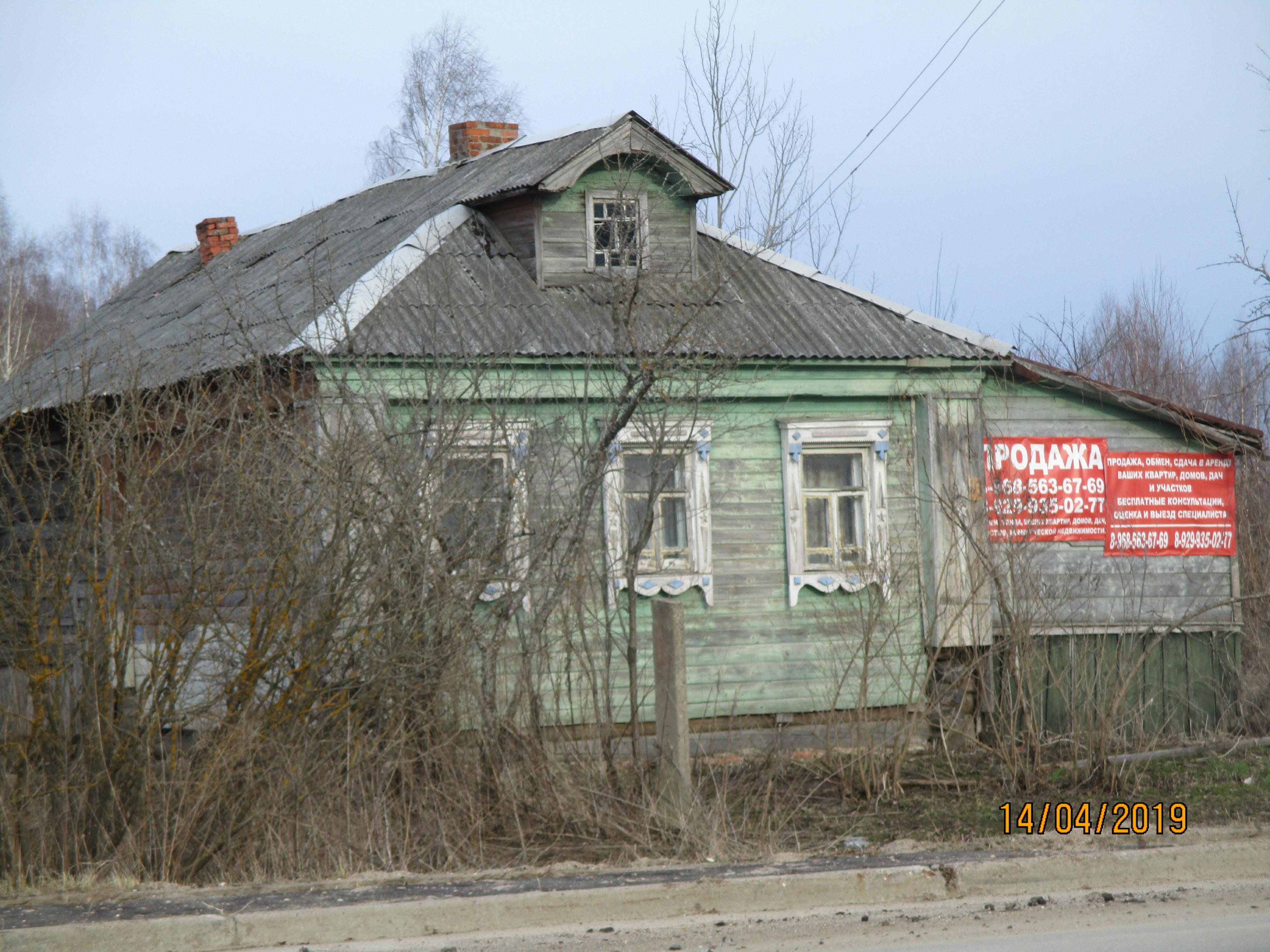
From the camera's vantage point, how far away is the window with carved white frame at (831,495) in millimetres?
10938

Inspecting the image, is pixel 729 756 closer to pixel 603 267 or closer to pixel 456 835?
pixel 456 835

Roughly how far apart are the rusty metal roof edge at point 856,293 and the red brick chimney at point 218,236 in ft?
24.0

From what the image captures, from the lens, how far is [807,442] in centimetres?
1105

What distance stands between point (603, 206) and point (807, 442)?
2.97 metres

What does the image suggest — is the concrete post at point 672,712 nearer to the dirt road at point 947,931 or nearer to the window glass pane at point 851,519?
the dirt road at point 947,931

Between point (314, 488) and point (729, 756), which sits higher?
point (314, 488)

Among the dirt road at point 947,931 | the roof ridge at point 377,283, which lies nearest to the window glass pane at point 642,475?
the roof ridge at point 377,283

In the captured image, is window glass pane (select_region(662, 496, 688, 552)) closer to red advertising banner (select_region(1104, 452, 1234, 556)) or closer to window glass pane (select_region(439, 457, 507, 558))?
window glass pane (select_region(439, 457, 507, 558))

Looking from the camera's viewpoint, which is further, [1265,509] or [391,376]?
[1265,509]

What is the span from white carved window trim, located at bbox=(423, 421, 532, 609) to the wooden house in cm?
187

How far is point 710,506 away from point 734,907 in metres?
4.94

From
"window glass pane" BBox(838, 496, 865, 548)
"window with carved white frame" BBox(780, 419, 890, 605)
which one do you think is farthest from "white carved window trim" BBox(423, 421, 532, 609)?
"window glass pane" BBox(838, 496, 865, 548)

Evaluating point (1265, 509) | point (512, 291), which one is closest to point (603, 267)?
point (512, 291)

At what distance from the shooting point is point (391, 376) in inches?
361
